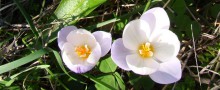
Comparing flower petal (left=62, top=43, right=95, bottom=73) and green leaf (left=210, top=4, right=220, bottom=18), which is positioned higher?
flower petal (left=62, top=43, right=95, bottom=73)

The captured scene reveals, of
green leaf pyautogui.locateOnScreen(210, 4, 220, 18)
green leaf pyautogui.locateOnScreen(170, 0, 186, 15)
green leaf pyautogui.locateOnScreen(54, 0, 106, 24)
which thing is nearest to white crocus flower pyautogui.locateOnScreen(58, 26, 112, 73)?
green leaf pyautogui.locateOnScreen(54, 0, 106, 24)

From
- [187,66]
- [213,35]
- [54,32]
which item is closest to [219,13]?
[213,35]

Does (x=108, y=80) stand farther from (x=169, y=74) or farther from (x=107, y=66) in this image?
(x=169, y=74)

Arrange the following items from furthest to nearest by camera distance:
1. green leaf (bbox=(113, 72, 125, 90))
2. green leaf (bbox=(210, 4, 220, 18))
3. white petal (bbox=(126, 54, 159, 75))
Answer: green leaf (bbox=(210, 4, 220, 18)), green leaf (bbox=(113, 72, 125, 90)), white petal (bbox=(126, 54, 159, 75))

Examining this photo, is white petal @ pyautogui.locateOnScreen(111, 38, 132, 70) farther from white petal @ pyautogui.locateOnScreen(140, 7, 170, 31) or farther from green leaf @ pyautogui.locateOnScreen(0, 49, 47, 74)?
green leaf @ pyautogui.locateOnScreen(0, 49, 47, 74)

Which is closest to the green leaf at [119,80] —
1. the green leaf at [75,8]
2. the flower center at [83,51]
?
the flower center at [83,51]

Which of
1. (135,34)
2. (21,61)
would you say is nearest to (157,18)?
(135,34)
